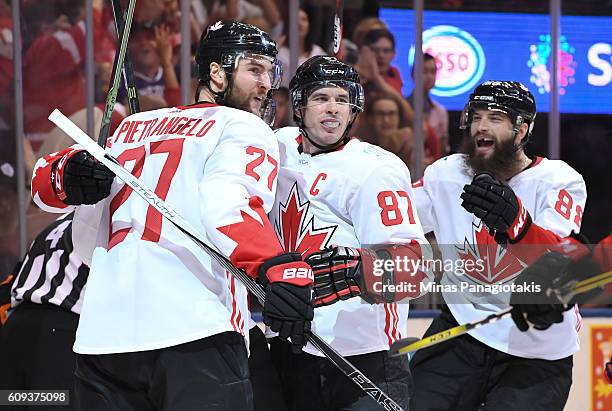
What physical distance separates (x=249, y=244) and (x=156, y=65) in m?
2.74

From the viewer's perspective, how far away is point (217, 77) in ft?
8.10

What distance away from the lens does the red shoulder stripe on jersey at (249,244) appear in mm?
2121

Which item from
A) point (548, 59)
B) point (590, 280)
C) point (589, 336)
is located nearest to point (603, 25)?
point (548, 59)

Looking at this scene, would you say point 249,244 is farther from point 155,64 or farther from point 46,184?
point 155,64

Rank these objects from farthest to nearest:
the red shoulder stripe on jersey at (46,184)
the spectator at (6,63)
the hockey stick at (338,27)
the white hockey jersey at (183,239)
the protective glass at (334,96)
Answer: the spectator at (6,63) < the hockey stick at (338,27) < the protective glass at (334,96) < the red shoulder stripe on jersey at (46,184) < the white hockey jersey at (183,239)

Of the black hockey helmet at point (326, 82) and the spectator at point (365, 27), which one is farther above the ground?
the spectator at point (365, 27)

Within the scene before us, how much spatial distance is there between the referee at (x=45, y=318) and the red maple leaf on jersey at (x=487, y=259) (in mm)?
1149

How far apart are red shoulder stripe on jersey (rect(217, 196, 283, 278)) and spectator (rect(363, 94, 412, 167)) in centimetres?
265

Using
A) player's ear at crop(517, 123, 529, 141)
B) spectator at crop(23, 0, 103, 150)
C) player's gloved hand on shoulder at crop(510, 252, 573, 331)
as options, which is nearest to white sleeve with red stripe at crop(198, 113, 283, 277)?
player's gloved hand on shoulder at crop(510, 252, 573, 331)

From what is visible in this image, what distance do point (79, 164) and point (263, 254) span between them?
18.0 inches

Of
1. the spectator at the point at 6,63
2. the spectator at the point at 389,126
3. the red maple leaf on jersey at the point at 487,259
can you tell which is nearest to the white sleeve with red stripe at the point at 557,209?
the red maple leaf on jersey at the point at 487,259

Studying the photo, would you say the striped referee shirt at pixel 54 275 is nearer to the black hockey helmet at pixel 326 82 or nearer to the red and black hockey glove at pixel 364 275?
the black hockey helmet at pixel 326 82

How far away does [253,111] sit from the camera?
2.49 metres

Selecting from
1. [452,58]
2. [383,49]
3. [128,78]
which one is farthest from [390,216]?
[452,58]
